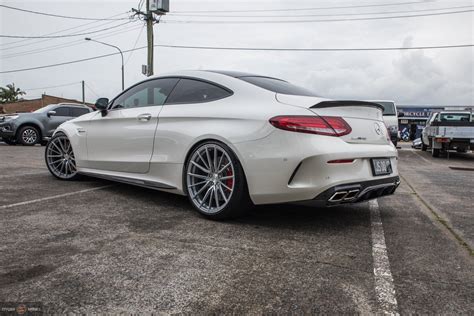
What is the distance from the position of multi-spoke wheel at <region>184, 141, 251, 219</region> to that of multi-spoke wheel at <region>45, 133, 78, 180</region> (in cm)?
242

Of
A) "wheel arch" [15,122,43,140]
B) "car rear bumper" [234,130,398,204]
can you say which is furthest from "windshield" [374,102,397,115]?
"car rear bumper" [234,130,398,204]

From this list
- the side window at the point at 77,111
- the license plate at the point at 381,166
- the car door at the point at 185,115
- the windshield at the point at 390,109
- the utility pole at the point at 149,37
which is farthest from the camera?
the utility pole at the point at 149,37

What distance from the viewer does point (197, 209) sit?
3857 mm

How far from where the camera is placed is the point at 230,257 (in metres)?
2.77

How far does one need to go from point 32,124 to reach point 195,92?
1191 cm

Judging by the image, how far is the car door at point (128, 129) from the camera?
4.48 meters

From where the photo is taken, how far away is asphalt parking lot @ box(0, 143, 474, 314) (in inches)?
84.0

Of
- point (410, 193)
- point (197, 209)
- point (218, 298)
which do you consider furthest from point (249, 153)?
point (410, 193)

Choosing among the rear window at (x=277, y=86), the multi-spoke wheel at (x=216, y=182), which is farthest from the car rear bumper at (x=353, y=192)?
the rear window at (x=277, y=86)

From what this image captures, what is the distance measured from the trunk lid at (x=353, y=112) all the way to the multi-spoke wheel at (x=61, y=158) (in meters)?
3.34

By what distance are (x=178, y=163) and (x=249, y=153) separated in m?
0.91

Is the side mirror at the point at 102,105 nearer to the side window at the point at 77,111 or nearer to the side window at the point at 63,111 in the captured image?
the side window at the point at 77,111

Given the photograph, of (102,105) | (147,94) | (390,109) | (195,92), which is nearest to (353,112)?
(195,92)

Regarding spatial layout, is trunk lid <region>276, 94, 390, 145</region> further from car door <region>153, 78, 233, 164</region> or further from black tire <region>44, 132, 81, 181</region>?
black tire <region>44, 132, 81, 181</region>
